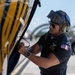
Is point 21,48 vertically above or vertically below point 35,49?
above

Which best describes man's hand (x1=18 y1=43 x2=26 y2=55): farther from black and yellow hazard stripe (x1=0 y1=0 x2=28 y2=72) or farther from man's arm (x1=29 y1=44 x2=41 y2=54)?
man's arm (x1=29 y1=44 x2=41 y2=54)

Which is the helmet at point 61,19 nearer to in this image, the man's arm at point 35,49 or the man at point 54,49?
the man at point 54,49

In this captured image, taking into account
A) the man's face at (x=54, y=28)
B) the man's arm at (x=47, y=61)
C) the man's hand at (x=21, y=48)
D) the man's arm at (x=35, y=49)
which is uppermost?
the man's face at (x=54, y=28)

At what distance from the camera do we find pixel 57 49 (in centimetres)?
393

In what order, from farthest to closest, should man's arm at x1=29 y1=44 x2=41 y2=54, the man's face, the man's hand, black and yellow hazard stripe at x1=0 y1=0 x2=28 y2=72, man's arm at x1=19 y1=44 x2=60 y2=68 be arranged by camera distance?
man's arm at x1=29 y1=44 x2=41 y2=54 < the man's face < man's arm at x1=19 y1=44 x2=60 y2=68 < the man's hand < black and yellow hazard stripe at x1=0 y1=0 x2=28 y2=72

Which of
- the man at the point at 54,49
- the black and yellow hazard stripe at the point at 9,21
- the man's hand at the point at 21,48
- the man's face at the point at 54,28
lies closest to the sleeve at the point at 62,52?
the man at the point at 54,49

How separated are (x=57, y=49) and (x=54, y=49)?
0.13 feet

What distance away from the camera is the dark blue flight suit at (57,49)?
12.9 ft

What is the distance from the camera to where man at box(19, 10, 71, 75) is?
380 cm

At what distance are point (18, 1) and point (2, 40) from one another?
374 millimetres

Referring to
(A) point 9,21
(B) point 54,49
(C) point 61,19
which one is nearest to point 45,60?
(B) point 54,49

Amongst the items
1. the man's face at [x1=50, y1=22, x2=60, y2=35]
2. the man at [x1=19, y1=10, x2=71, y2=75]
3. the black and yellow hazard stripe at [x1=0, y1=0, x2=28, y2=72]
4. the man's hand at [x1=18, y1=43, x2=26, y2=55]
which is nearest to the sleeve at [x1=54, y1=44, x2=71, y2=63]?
the man at [x1=19, y1=10, x2=71, y2=75]

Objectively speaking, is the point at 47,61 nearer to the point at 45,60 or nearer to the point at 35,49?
the point at 45,60

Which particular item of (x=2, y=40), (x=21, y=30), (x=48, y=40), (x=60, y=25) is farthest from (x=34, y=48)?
(x=2, y=40)
